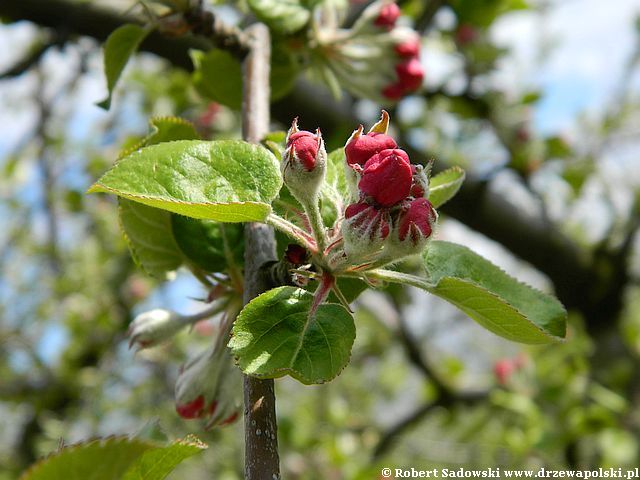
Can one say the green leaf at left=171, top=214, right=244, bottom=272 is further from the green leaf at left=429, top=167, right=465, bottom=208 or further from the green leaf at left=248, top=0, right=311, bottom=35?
the green leaf at left=248, top=0, right=311, bottom=35

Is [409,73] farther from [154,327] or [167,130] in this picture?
[154,327]

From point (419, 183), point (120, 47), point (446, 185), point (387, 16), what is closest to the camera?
point (419, 183)

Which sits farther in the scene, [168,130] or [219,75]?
[219,75]

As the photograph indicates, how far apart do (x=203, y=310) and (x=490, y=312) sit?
416 mm

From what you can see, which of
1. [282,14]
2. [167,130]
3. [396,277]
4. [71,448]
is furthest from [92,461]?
[282,14]

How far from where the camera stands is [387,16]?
4.55 ft

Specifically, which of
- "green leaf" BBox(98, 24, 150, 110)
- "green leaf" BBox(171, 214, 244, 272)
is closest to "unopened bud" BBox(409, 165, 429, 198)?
"green leaf" BBox(171, 214, 244, 272)

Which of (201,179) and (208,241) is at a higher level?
(201,179)

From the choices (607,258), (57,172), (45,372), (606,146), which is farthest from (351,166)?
(57,172)

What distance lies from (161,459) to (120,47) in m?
0.75

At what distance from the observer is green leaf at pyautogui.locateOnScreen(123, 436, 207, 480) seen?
23.1 inches

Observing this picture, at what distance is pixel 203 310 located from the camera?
954mm

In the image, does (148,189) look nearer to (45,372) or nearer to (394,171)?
(394,171)

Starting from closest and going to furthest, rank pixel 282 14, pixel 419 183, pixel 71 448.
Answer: pixel 71 448 < pixel 419 183 < pixel 282 14
